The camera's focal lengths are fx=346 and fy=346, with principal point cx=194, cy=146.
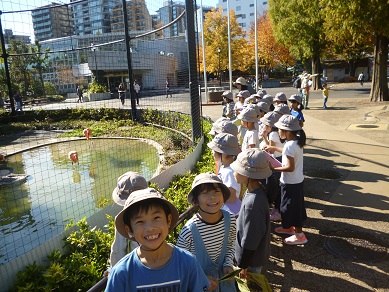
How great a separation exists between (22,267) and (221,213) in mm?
1929

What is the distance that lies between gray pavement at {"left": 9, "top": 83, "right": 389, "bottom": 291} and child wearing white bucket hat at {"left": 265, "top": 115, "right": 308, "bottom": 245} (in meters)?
0.27

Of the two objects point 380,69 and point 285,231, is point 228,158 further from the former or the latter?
point 380,69

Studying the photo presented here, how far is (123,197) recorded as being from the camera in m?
2.50

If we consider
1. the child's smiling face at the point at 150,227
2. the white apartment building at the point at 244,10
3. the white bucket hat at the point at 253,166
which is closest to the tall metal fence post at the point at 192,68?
the white bucket hat at the point at 253,166

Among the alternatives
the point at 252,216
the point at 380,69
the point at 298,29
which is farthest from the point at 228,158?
the point at 298,29

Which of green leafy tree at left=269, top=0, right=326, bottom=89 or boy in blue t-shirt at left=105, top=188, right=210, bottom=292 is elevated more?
green leafy tree at left=269, top=0, right=326, bottom=89

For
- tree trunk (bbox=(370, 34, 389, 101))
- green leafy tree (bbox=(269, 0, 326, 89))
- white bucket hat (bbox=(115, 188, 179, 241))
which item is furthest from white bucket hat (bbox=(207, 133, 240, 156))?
green leafy tree (bbox=(269, 0, 326, 89))

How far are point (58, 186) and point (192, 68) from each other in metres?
3.96

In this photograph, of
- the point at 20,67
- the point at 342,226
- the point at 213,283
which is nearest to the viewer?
the point at 213,283

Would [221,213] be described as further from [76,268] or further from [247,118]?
[247,118]

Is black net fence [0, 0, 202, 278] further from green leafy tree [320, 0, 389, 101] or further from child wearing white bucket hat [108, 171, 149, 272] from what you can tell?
green leafy tree [320, 0, 389, 101]

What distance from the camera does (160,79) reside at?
10.3 metres

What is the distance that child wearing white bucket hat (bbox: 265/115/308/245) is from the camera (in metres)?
4.26

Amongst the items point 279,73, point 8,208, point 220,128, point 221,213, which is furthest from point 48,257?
point 279,73
